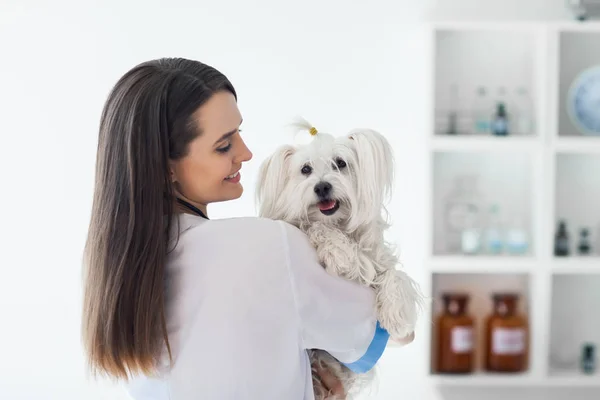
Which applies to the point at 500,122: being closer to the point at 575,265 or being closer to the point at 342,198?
the point at 575,265

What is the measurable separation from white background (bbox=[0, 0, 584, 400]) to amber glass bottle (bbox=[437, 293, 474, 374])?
0.16 meters

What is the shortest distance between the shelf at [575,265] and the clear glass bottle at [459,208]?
1.22 ft

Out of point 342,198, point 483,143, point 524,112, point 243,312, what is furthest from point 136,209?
point 524,112

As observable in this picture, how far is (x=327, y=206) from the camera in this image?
151cm

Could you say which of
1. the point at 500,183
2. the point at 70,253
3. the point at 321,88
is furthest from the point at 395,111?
the point at 70,253

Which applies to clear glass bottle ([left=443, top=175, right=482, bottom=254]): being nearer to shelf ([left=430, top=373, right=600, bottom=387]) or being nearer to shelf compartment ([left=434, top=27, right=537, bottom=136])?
shelf compartment ([left=434, top=27, right=537, bottom=136])

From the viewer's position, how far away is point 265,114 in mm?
3068

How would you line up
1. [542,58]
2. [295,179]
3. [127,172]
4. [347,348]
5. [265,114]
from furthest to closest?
[265,114] < [542,58] < [295,179] < [347,348] < [127,172]

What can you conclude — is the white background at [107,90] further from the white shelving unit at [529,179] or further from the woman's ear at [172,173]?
the woman's ear at [172,173]

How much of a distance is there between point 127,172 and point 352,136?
53 centimetres

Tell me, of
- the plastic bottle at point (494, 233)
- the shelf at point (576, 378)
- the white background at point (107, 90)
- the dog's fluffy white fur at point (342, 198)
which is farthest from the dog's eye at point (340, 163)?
the shelf at point (576, 378)

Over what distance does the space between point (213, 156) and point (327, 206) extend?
318 millimetres

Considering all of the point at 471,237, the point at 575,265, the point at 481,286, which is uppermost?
the point at 471,237

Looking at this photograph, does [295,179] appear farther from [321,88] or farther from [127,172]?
[321,88]
